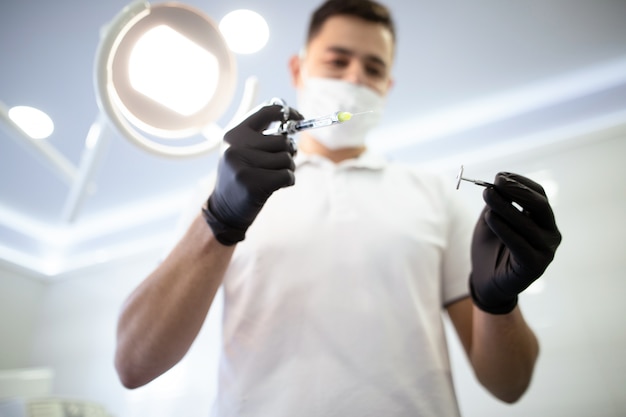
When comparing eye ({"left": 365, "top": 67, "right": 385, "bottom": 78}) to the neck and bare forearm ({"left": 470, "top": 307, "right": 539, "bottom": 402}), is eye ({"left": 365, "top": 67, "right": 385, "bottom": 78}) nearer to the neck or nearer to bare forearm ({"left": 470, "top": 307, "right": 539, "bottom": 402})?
the neck

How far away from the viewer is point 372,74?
3.55 feet

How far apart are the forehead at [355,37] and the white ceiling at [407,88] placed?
32cm

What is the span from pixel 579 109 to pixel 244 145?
63.7 inches

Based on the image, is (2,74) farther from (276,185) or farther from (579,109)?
(579,109)

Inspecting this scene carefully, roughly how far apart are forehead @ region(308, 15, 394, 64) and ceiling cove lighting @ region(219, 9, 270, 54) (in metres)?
0.16

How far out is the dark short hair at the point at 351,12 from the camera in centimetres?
111

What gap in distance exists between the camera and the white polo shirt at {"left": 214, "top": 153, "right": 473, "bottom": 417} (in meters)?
0.71

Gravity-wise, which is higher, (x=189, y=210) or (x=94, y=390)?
(x=189, y=210)

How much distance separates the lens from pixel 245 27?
1.07 m

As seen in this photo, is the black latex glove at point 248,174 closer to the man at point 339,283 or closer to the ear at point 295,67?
the man at point 339,283

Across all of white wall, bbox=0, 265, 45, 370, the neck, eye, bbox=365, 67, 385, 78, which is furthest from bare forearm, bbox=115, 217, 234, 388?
white wall, bbox=0, 265, 45, 370

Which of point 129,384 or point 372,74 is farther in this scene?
point 372,74

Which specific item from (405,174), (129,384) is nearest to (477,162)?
(405,174)

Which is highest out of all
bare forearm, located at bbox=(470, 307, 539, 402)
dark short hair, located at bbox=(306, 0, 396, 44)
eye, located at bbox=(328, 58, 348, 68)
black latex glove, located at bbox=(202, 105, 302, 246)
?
dark short hair, located at bbox=(306, 0, 396, 44)
